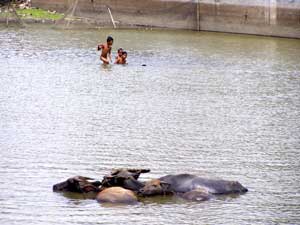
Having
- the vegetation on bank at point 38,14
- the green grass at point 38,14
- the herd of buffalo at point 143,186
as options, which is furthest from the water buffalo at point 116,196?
the green grass at point 38,14

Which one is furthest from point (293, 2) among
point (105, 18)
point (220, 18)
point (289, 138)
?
point (289, 138)

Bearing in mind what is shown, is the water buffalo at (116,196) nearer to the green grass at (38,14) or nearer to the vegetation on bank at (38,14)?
the vegetation on bank at (38,14)

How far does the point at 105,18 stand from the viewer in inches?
1320

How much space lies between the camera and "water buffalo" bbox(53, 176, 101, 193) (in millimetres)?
11406

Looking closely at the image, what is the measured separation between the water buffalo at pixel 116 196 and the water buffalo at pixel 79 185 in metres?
0.26

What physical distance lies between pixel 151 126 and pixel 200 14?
55.3 ft

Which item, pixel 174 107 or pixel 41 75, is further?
pixel 41 75

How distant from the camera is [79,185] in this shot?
1139 cm

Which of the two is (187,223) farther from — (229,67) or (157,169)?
(229,67)

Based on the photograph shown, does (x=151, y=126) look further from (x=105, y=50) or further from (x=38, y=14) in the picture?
(x=38, y=14)

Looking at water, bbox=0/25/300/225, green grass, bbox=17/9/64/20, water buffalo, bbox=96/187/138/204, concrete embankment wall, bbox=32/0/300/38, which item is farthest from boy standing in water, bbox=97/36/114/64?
water buffalo, bbox=96/187/138/204

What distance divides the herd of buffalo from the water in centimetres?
13

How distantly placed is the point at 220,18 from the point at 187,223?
21.6m

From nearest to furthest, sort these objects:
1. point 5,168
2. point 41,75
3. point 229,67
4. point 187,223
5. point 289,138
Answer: point 187,223
point 5,168
point 289,138
point 41,75
point 229,67
